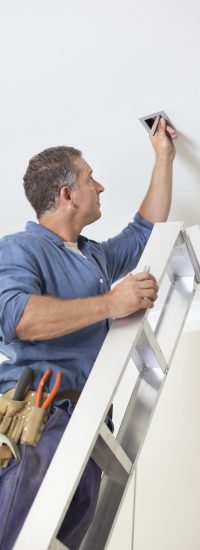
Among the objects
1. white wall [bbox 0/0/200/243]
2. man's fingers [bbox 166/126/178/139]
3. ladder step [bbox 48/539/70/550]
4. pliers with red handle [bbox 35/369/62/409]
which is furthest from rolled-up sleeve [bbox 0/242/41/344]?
man's fingers [bbox 166/126/178/139]

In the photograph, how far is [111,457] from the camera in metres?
0.96

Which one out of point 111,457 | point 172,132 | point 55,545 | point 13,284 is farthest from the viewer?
point 172,132

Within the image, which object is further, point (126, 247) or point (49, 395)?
point (126, 247)

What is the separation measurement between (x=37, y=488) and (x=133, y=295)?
0.41 meters

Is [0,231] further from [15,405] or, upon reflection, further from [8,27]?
[15,405]

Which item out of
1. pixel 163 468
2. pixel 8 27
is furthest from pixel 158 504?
pixel 8 27

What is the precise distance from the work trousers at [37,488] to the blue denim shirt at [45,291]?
107 mm

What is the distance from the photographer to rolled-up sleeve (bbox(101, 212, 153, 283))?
162 centimetres

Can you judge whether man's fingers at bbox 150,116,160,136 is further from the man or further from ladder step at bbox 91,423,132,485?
ladder step at bbox 91,423,132,485

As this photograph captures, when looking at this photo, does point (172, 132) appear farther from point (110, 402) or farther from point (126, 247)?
point (110, 402)

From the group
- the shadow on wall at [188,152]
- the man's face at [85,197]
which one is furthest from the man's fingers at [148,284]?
the shadow on wall at [188,152]

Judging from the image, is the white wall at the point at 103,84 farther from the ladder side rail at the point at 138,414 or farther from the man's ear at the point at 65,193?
the ladder side rail at the point at 138,414

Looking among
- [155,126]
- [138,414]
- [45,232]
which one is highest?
[155,126]

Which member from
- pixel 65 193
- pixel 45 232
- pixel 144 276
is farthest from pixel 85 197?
pixel 144 276
